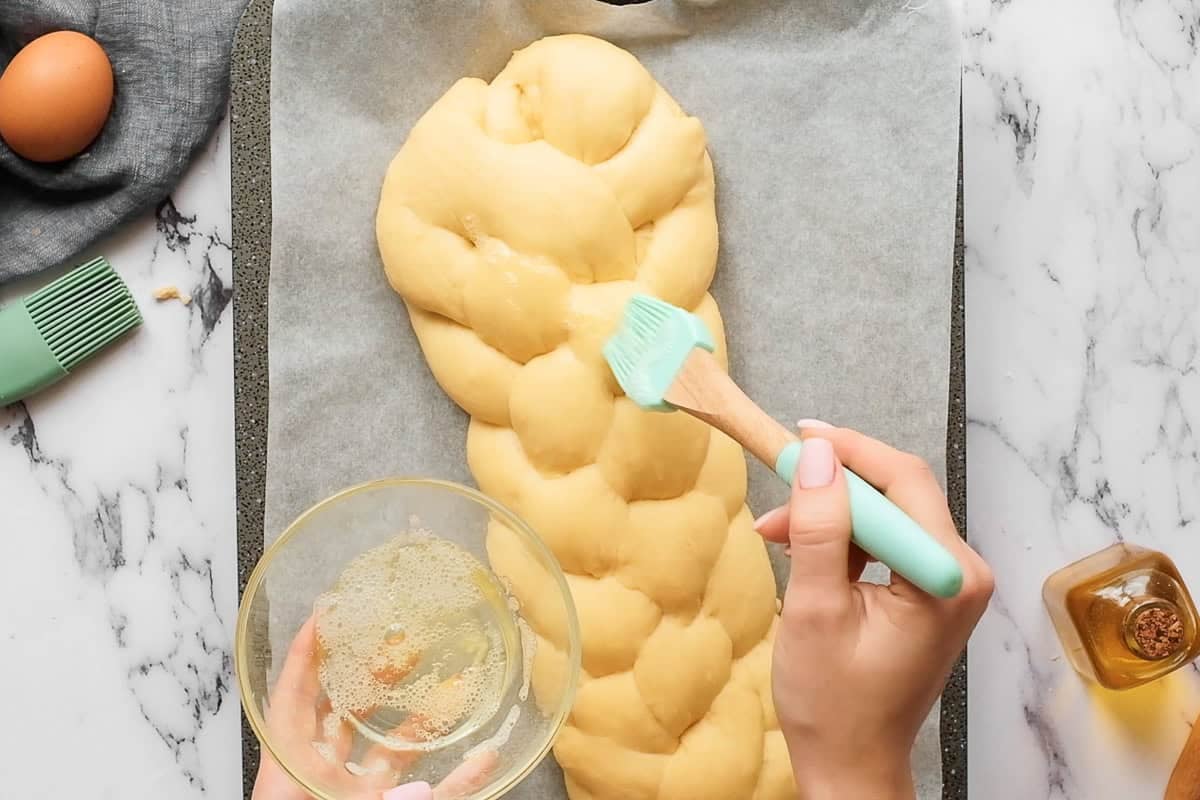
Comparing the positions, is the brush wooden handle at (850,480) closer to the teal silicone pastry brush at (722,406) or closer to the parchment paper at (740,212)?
the teal silicone pastry brush at (722,406)

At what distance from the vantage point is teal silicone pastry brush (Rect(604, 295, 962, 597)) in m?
0.86

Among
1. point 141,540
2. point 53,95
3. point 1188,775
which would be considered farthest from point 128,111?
point 1188,775

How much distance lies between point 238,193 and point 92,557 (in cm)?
44

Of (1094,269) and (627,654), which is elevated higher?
(1094,269)

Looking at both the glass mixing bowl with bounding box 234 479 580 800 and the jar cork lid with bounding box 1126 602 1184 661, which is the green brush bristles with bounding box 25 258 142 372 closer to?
the glass mixing bowl with bounding box 234 479 580 800

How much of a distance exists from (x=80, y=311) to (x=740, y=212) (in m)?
0.72

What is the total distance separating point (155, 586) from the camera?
129 centimetres

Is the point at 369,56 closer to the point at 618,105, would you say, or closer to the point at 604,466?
the point at 618,105

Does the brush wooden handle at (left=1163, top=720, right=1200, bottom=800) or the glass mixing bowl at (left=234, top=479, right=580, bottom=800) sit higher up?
the glass mixing bowl at (left=234, top=479, right=580, bottom=800)

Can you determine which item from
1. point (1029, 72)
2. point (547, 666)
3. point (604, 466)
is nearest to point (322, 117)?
point (604, 466)

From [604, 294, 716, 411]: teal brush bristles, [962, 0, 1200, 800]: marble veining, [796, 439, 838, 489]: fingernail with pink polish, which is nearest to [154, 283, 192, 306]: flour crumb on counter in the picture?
[604, 294, 716, 411]: teal brush bristles

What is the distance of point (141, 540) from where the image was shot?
1288 millimetres

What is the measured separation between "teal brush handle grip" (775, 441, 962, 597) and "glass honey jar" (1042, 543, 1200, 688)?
1.52ft

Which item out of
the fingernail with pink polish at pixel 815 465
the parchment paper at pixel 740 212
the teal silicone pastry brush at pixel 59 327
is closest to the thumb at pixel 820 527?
the fingernail with pink polish at pixel 815 465
